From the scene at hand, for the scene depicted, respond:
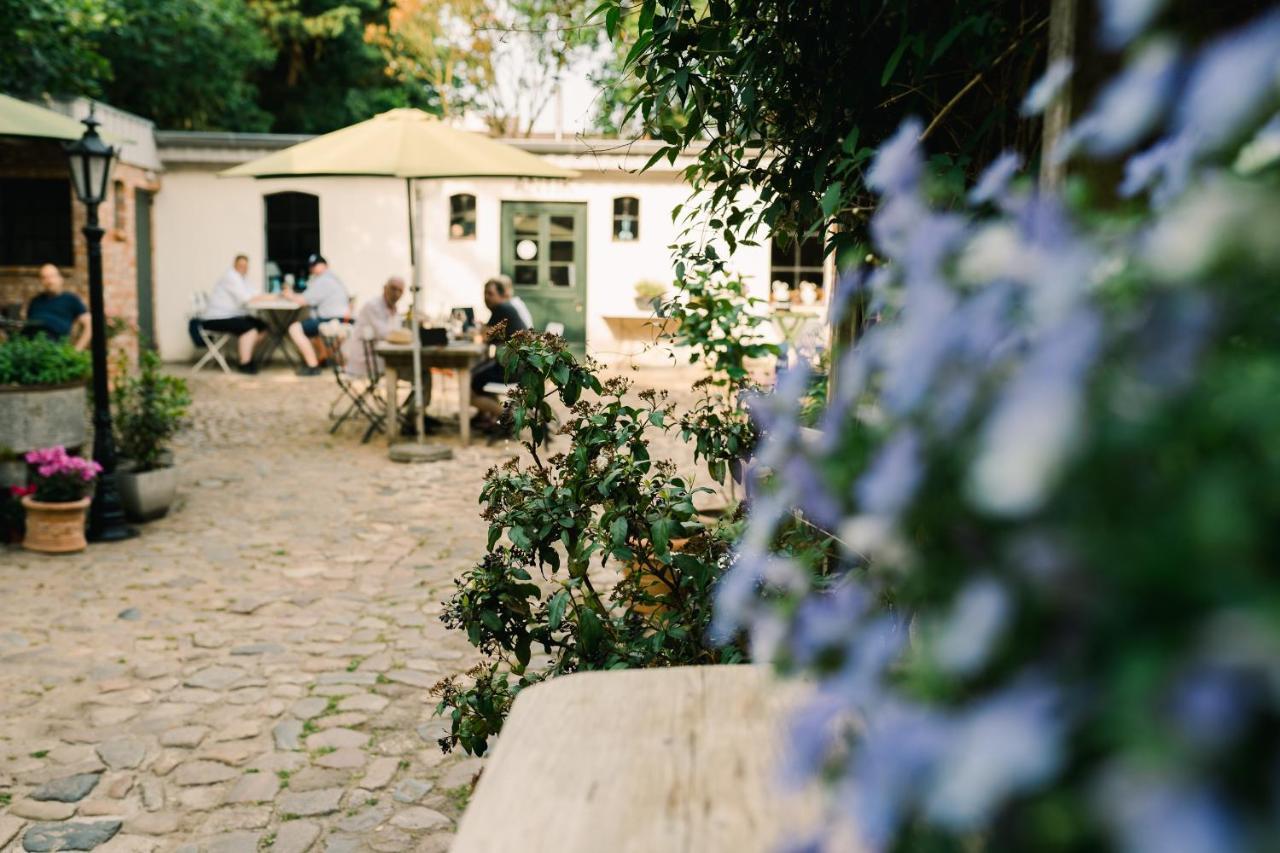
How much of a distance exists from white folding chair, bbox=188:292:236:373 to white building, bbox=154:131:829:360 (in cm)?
19

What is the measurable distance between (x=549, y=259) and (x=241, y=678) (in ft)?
43.4

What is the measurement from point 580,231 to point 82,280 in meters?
7.00

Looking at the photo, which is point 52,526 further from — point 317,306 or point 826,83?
point 317,306

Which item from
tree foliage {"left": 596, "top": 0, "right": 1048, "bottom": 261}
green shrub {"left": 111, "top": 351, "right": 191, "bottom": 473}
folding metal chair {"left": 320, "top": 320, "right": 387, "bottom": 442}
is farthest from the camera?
folding metal chair {"left": 320, "top": 320, "right": 387, "bottom": 442}

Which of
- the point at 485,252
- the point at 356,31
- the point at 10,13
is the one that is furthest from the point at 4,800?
the point at 356,31

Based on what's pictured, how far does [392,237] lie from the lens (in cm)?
1703

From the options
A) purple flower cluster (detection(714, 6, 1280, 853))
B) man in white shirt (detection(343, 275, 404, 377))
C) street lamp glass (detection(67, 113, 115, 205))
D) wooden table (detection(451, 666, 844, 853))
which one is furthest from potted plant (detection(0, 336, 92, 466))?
purple flower cluster (detection(714, 6, 1280, 853))

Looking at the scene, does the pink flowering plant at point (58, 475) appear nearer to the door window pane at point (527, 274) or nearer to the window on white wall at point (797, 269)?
the door window pane at point (527, 274)

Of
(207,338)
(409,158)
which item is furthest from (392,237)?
(409,158)

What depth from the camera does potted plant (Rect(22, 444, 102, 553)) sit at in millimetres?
6539

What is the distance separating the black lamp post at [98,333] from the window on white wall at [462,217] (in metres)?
10.2

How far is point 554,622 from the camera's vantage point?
115 inches

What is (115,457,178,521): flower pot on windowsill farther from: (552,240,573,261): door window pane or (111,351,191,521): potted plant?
(552,240,573,261): door window pane

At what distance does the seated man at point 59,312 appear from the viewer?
10.9m
